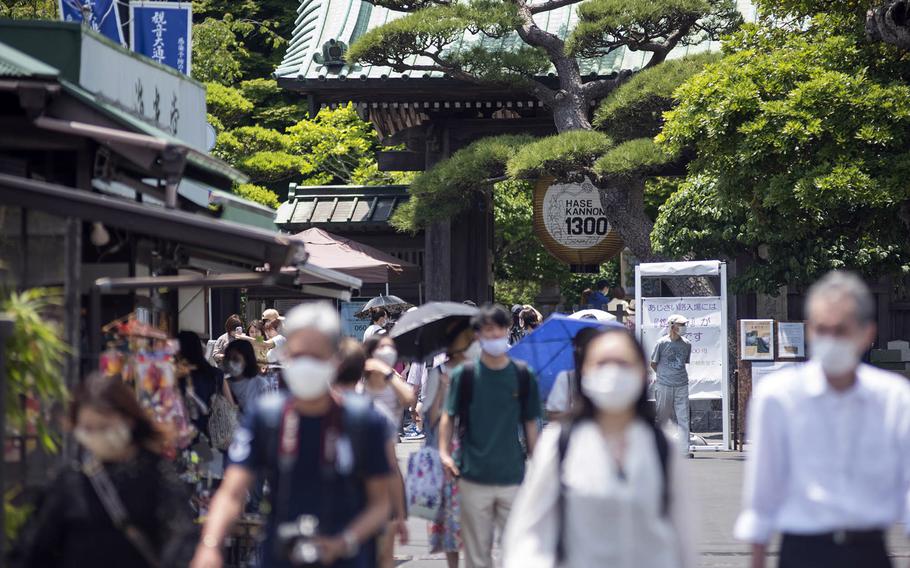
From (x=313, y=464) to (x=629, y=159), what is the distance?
14.3 m

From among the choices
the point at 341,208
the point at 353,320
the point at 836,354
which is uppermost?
the point at 341,208

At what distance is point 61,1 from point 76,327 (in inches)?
294

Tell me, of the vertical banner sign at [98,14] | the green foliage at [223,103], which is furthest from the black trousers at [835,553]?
the green foliage at [223,103]

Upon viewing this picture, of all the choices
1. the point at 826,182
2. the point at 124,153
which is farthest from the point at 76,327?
the point at 826,182

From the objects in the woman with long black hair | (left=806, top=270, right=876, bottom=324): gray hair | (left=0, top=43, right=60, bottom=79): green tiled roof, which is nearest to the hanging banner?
the woman with long black hair

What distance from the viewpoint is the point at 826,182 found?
16.2m

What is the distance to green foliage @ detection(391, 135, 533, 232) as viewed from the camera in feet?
67.5

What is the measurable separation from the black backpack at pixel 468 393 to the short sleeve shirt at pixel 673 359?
1009 centimetres

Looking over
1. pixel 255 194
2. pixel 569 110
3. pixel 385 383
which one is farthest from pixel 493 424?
pixel 255 194

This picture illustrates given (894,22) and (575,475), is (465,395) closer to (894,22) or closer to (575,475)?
(575,475)

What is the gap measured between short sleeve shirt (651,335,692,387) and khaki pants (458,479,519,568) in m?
10.1

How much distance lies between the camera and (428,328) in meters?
11.0

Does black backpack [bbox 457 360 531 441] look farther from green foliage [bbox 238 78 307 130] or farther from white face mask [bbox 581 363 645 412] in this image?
green foliage [bbox 238 78 307 130]

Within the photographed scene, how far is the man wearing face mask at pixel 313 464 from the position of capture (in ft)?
17.0
